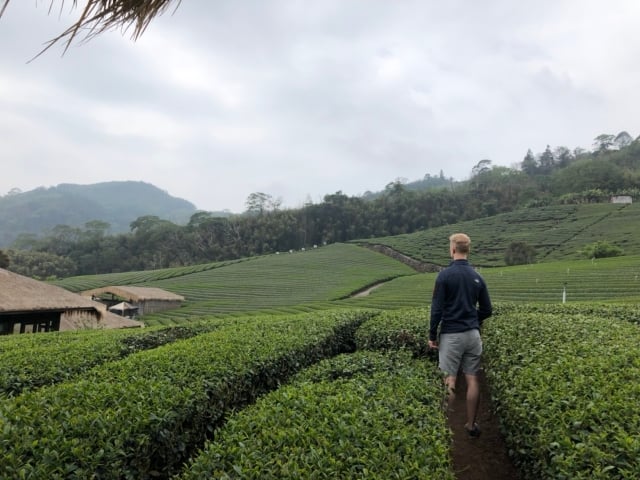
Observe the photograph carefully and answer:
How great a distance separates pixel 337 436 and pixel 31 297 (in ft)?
55.7

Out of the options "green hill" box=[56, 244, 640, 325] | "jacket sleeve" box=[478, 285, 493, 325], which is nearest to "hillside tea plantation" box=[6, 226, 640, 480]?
"jacket sleeve" box=[478, 285, 493, 325]

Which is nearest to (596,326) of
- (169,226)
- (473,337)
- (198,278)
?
(473,337)

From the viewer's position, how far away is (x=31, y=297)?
49.8 feet

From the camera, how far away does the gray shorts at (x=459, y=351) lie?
13.7ft

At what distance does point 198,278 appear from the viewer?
172 feet

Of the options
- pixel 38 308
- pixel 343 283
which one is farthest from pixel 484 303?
pixel 343 283

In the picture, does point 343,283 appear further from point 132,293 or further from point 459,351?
point 459,351

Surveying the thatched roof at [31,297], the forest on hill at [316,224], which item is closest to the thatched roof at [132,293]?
the thatched roof at [31,297]

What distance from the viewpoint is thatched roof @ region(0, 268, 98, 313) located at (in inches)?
554

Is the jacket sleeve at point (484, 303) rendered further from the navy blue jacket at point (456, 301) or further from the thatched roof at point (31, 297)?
the thatched roof at point (31, 297)

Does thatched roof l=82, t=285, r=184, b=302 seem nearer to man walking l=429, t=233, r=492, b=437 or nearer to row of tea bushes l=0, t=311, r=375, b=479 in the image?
row of tea bushes l=0, t=311, r=375, b=479

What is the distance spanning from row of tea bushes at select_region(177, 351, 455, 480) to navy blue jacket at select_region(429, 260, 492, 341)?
2.61ft

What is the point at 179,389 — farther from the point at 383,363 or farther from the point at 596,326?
the point at 596,326

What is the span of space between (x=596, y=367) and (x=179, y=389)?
130 inches
